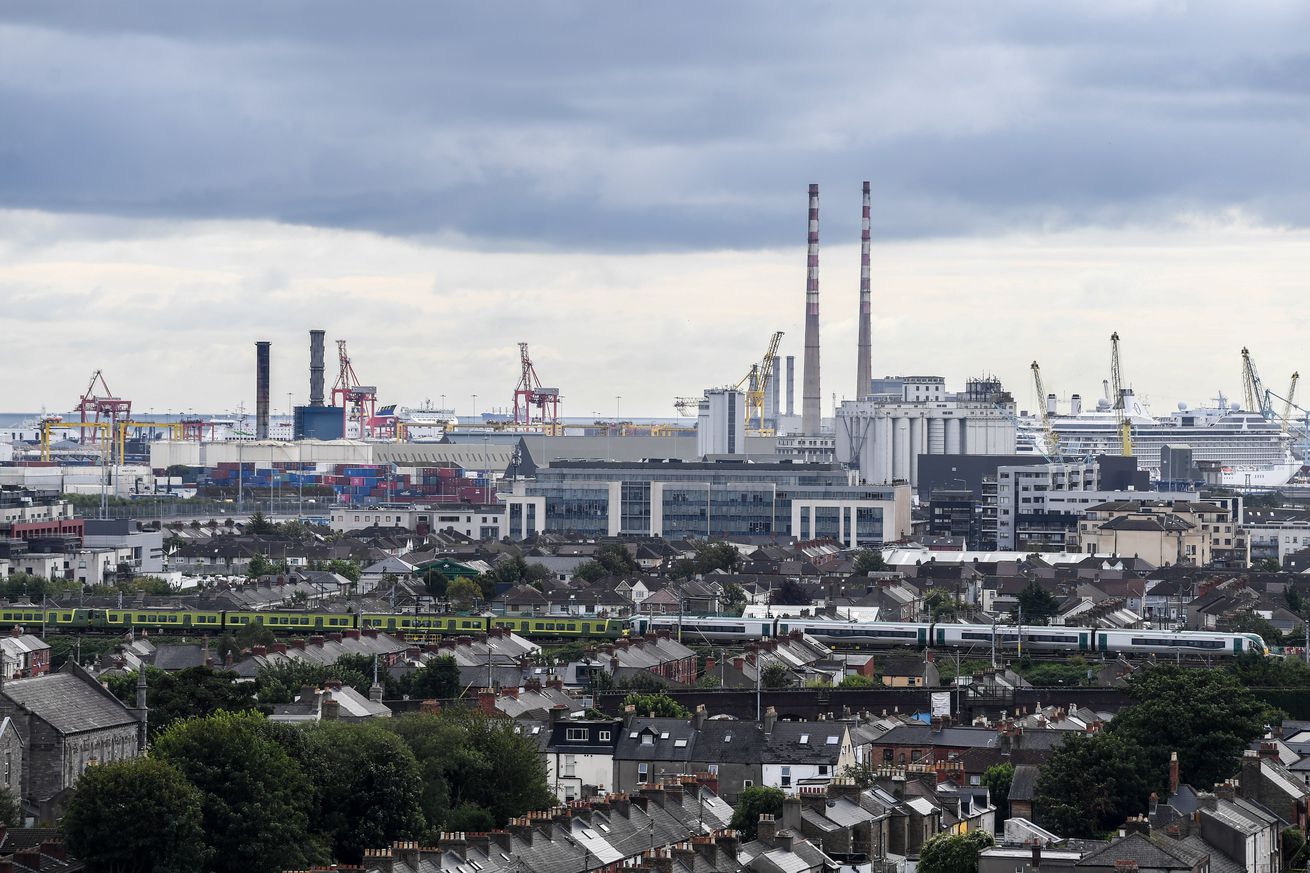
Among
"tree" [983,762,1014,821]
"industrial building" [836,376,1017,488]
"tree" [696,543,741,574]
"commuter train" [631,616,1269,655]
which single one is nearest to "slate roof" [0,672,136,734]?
"tree" [983,762,1014,821]

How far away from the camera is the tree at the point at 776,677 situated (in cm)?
6088

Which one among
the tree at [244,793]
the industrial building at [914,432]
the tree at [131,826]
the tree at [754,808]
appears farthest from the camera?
the industrial building at [914,432]

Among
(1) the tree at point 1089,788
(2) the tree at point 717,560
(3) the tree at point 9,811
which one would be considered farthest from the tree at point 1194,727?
(2) the tree at point 717,560

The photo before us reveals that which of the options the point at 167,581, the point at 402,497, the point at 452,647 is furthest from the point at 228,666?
the point at 402,497

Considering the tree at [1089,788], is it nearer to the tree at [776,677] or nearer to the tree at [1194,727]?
the tree at [1194,727]

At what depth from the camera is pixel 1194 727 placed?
147 feet

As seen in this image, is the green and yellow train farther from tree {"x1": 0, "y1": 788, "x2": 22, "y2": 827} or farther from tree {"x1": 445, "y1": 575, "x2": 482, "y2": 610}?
tree {"x1": 0, "y1": 788, "x2": 22, "y2": 827}

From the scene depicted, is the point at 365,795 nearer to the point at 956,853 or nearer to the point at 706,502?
the point at 956,853

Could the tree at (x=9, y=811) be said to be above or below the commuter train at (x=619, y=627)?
below

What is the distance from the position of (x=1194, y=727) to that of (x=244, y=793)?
60.3 ft

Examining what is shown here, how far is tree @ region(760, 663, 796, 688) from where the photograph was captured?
2397 inches

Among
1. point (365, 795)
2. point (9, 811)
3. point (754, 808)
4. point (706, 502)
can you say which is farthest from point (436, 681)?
point (706, 502)

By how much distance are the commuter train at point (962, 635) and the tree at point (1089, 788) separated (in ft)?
101

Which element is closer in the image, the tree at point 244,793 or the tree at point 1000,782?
the tree at point 244,793
